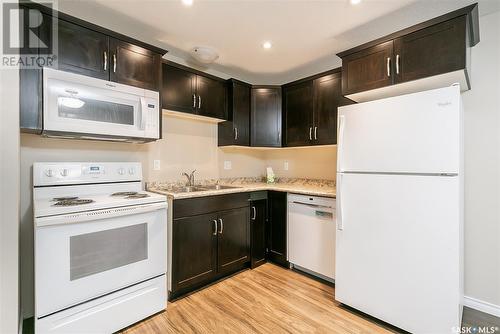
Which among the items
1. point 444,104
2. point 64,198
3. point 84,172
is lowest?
point 64,198

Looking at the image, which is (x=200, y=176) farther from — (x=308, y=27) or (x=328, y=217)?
(x=308, y=27)

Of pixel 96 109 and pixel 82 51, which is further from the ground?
pixel 82 51

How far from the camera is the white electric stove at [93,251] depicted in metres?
1.45

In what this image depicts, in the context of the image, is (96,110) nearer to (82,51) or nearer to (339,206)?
(82,51)

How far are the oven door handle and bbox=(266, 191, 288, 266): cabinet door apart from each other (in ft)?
4.50

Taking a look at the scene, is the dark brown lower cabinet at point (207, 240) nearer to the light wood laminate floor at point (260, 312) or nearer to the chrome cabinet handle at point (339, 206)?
Result: the light wood laminate floor at point (260, 312)

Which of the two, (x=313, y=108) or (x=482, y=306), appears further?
(x=313, y=108)

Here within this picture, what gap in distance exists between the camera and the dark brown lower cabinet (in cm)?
213

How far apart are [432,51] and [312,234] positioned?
1890 millimetres

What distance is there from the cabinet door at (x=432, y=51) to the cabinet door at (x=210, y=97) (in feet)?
6.08

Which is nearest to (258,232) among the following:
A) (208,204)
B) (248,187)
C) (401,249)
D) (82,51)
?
(248,187)

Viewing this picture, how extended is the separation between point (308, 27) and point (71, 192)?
8.29 feet

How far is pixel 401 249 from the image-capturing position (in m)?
1.68

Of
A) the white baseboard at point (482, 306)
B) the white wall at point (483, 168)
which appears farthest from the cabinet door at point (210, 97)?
the white baseboard at point (482, 306)
